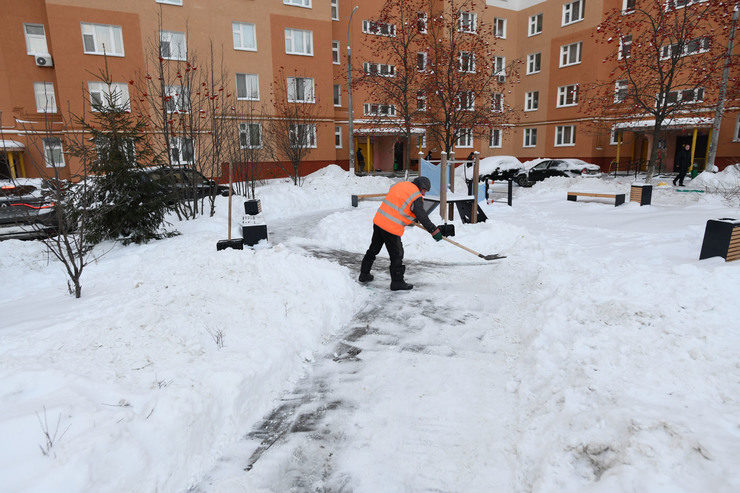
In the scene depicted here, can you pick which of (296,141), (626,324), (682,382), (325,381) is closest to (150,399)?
(325,381)

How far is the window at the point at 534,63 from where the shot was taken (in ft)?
105

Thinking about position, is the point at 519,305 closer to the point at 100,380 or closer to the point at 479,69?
the point at 100,380

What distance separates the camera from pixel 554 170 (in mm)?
23984

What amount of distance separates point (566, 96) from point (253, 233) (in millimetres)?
29635

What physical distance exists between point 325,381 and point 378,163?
32.4 metres

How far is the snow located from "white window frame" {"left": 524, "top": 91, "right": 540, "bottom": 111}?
29033 mm

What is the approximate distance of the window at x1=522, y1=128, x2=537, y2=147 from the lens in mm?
32781

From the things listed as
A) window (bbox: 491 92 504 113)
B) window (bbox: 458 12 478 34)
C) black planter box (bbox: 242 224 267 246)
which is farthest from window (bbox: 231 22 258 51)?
black planter box (bbox: 242 224 267 246)

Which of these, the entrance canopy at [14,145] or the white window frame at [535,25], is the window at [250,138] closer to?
the entrance canopy at [14,145]

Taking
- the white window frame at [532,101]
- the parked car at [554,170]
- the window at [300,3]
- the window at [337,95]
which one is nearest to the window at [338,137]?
the window at [337,95]

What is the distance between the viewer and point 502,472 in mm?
2752

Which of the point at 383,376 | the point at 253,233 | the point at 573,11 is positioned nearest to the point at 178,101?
the point at 253,233

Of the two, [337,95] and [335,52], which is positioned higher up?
[335,52]

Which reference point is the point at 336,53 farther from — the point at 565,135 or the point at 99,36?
the point at 565,135
